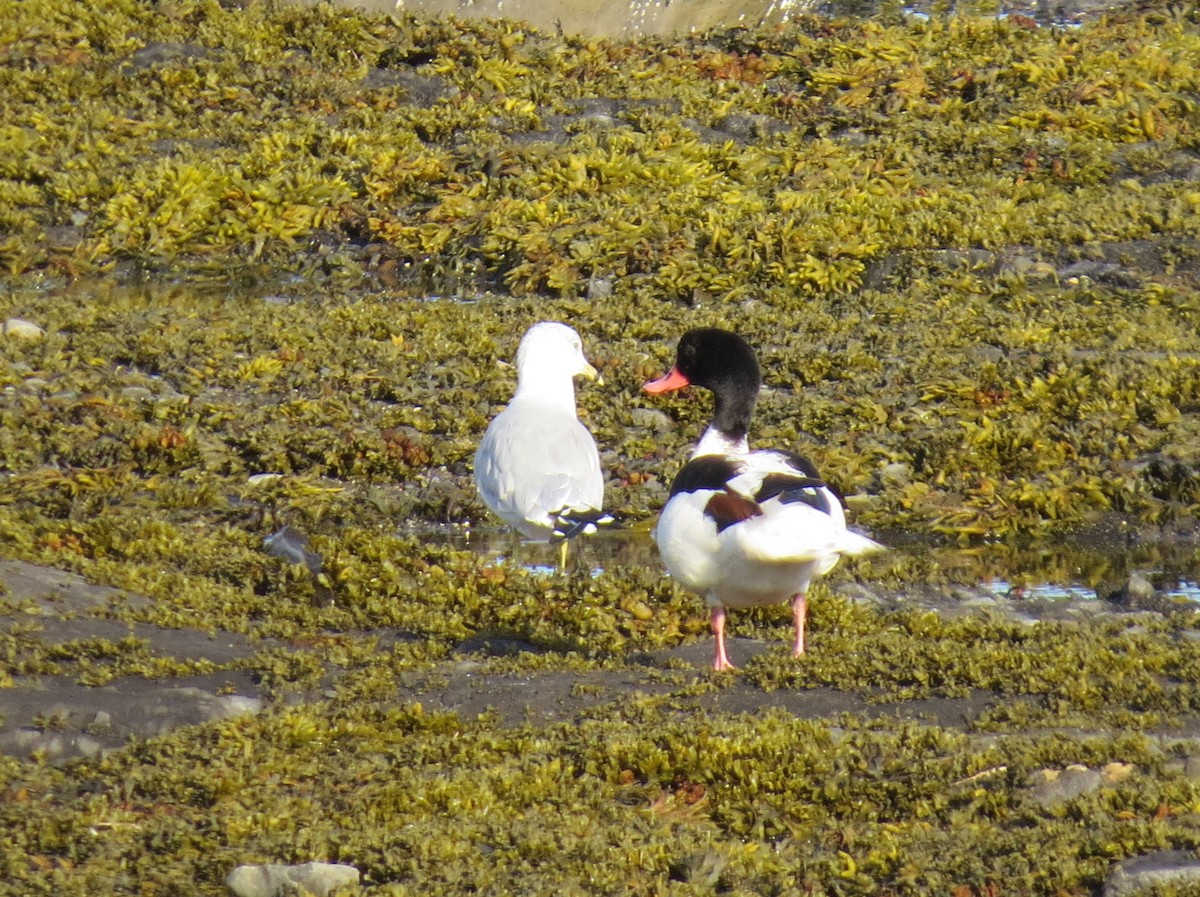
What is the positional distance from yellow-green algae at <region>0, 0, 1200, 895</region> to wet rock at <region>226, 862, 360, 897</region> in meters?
0.18

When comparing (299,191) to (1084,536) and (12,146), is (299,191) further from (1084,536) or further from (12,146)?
(1084,536)

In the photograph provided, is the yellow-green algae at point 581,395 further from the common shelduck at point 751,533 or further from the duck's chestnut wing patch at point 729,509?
the duck's chestnut wing patch at point 729,509

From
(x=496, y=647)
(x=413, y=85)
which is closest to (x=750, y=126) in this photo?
(x=413, y=85)

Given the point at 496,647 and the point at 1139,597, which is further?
the point at 1139,597

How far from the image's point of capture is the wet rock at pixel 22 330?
1383 centimetres

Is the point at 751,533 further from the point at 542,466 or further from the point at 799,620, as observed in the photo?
the point at 542,466

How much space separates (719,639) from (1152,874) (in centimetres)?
316

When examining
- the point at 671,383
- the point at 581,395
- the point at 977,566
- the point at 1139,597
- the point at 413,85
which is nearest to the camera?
the point at 1139,597

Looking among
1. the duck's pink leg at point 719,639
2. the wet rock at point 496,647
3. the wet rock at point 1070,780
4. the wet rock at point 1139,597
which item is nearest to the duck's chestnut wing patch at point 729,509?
the duck's pink leg at point 719,639

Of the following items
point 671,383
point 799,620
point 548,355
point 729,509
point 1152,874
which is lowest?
point 1152,874

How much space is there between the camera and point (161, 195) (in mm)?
17359

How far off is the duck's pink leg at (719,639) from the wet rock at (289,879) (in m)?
2.87

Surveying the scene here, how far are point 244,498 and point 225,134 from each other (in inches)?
326

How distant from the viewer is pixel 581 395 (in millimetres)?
13117
